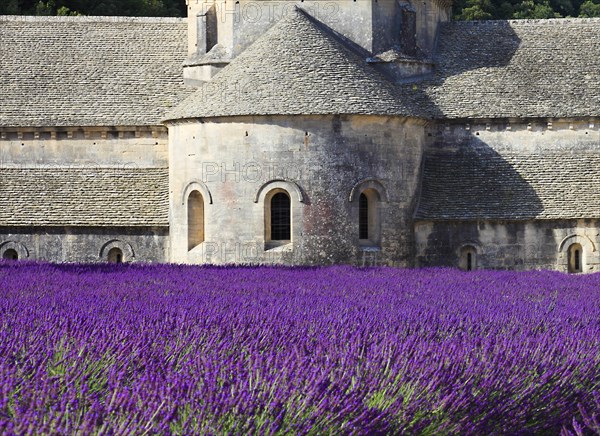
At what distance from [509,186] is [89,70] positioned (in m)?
13.5

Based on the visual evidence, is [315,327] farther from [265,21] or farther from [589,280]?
[265,21]

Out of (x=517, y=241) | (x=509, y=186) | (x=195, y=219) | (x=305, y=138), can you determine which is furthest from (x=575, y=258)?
(x=195, y=219)

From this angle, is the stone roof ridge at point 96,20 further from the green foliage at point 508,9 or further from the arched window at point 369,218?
the green foliage at point 508,9

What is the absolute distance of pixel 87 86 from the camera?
37.3 m

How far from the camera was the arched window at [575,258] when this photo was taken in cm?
3397

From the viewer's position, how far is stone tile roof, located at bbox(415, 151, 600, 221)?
3344cm

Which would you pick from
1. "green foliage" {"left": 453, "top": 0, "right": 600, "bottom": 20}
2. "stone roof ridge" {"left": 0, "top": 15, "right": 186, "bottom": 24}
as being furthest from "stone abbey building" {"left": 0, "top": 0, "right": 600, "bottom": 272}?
"green foliage" {"left": 453, "top": 0, "right": 600, "bottom": 20}

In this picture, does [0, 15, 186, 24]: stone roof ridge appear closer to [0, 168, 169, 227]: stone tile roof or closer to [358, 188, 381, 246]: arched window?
[0, 168, 169, 227]: stone tile roof

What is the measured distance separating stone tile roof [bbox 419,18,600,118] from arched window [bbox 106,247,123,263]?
9846 millimetres

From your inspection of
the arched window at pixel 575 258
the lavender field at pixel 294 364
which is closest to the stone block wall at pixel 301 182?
the arched window at pixel 575 258

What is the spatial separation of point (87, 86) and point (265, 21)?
599 centimetres

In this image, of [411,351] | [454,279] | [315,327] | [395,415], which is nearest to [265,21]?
[454,279]

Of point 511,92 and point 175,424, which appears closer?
point 175,424

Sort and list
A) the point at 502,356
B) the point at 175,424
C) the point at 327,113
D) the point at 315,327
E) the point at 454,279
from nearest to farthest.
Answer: the point at 175,424 < the point at 502,356 < the point at 315,327 < the point at 454,279 < the point at 327,113
